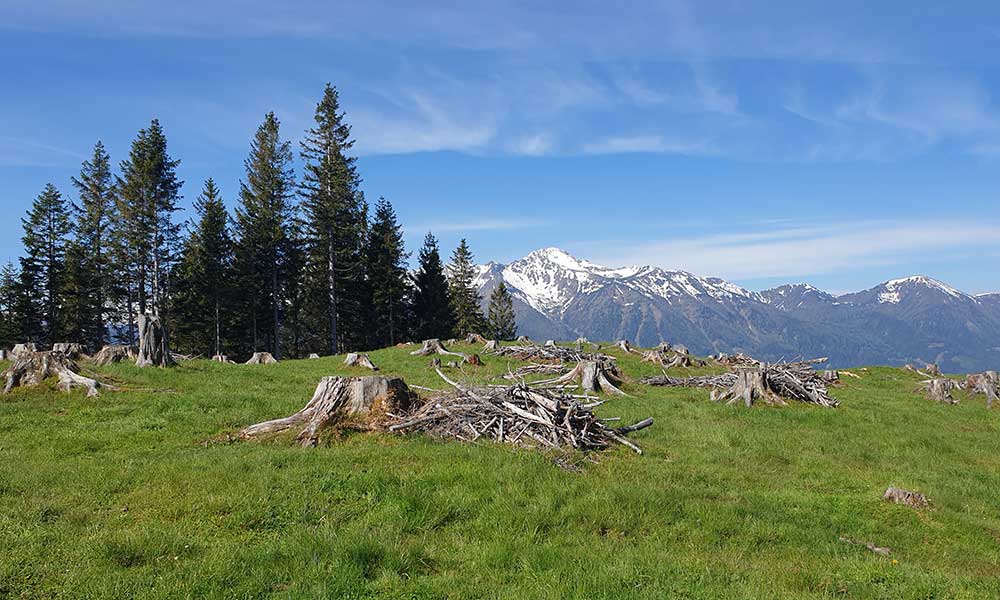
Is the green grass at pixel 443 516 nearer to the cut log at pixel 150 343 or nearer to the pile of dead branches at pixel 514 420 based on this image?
the pile of dead branches at pixel 514 420

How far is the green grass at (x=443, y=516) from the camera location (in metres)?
6.46

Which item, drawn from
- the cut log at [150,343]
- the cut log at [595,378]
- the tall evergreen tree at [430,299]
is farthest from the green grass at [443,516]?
the tall evergreen tree at [430,299]

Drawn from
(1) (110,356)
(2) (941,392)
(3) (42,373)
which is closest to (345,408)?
(3) (42,373)

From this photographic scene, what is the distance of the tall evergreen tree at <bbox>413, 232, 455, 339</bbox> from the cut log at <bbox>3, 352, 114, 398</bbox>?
1969 inches

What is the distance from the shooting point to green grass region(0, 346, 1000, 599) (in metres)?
6.46

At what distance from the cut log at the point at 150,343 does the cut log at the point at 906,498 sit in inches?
921

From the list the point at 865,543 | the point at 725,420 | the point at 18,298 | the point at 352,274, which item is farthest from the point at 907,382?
the point at 18,298

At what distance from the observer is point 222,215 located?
2176 inches

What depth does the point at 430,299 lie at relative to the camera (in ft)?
224

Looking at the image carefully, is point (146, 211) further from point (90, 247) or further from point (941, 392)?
point (941, 392)

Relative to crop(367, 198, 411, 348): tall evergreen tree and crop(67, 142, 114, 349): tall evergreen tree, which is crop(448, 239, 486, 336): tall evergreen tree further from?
crop(67, 142, 114, 349): tall evergreen tree

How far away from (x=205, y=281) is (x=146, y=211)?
7998 millimetres

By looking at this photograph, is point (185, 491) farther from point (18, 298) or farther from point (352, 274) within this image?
point (18, 298)

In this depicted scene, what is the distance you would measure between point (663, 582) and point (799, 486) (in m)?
7.13
